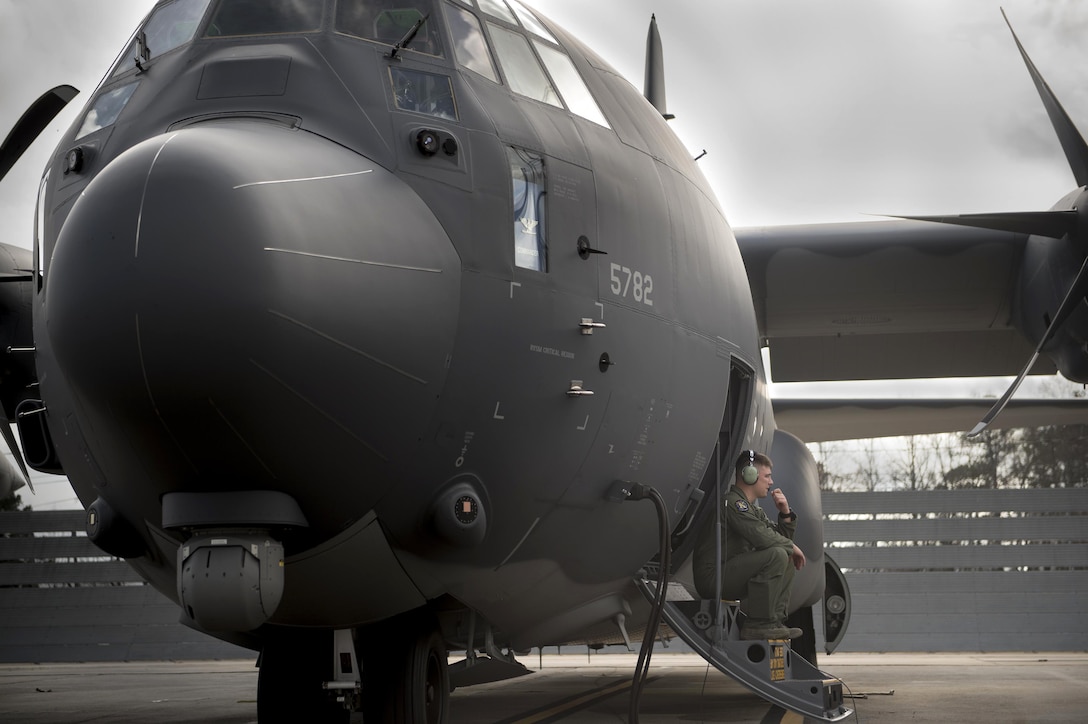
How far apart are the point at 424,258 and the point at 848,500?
20.1 m

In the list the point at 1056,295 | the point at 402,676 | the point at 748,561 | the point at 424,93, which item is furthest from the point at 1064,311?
the point at 402,676

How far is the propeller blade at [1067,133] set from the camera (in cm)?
934

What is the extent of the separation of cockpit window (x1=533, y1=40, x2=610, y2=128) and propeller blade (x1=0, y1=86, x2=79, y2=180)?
3981 millimetres

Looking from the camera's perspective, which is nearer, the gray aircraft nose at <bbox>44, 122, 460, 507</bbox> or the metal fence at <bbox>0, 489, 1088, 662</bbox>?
the gray aircraft nose at <bbox>44, 122, 460, 507</bbox>

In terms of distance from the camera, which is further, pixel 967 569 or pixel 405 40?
pixel 967 569

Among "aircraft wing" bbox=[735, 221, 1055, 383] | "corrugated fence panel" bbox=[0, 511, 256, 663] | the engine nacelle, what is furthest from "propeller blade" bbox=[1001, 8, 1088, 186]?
"corrugated fence panel" bbox=[0, 511, 256, 663]

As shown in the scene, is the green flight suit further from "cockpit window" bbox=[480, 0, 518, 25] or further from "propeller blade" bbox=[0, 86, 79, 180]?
"propeller blade" bbox=[0, 86, 79, 180]

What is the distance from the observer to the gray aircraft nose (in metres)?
3.83

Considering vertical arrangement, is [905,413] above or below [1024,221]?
below

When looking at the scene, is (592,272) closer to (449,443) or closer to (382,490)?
(449,443)

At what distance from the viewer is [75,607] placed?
2327 centimetres

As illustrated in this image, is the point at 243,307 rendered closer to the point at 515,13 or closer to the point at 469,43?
the point at 469,43

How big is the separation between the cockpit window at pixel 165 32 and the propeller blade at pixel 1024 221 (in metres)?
6.09

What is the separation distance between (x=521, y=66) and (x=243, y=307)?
2.38 m
